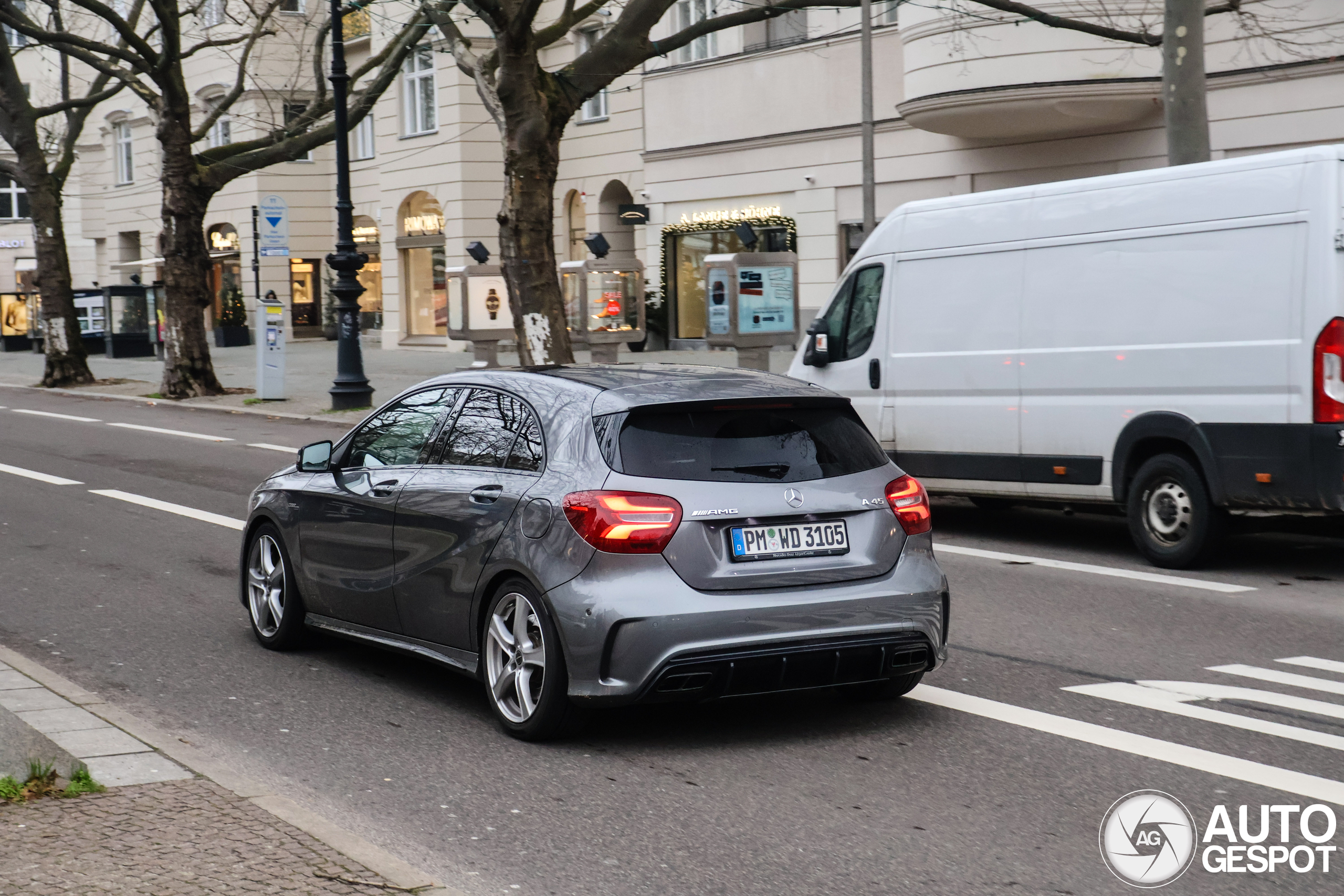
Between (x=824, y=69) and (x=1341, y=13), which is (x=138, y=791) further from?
(x=824, y=69)

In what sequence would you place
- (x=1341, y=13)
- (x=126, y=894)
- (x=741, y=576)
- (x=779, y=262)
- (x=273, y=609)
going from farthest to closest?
Answer: (x=779, y=262) → (x=1341, y=13) → (x=273, y=609) → (x=741, y=576) → (x=126, y=894)

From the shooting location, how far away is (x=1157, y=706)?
6266 millimetres

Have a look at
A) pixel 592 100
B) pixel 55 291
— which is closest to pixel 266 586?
pixel 55 291

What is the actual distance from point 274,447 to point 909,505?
13638 mm

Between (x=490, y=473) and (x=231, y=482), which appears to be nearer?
(x=490, y=473)

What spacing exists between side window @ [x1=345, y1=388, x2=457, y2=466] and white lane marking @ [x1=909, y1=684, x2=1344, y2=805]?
2305 millimetres

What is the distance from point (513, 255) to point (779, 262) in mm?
4312

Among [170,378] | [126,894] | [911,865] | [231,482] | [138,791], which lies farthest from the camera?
[170,378]

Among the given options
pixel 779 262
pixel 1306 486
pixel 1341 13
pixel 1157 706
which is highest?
pixel 1341 13

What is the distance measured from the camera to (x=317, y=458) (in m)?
7.39

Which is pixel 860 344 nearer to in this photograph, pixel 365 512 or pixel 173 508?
pixel 173 508

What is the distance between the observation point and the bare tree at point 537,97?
18578 millimetres

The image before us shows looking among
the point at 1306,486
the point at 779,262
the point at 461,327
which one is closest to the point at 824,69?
the point at 779,262

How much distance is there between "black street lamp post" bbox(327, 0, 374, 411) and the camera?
75.3ft
